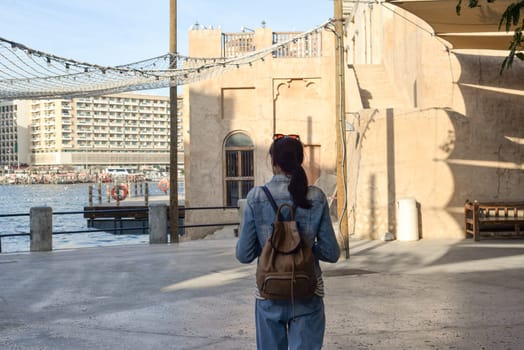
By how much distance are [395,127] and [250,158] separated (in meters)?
11.6

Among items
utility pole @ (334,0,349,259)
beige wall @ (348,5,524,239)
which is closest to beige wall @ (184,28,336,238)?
beige wall @ (348,5,524,239)

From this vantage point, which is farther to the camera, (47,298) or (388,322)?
(47,298)

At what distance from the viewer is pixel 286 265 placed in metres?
3.45

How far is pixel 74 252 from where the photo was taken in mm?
15219

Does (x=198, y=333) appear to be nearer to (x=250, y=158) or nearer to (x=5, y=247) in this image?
(x=250, y=158)

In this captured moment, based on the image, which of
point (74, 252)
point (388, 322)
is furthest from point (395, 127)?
point (388, 322)

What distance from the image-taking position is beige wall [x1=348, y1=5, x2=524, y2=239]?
15.5 metres

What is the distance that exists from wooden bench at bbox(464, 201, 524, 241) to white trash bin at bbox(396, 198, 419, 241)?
121cm

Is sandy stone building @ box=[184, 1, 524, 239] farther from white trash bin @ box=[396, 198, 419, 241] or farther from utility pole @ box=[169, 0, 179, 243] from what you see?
utility pole @ box=[169, 0, 179, 243]

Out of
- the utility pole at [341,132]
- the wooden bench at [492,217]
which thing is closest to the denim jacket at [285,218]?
the utility pole at [341,132]

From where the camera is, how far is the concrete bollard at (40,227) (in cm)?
1523

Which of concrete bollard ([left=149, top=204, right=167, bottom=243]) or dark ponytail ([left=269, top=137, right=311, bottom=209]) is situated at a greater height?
dark ponytail ([left=269, top=137, right=311, bottom=209])

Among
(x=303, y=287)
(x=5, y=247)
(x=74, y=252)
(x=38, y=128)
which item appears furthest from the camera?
(x=38, y=128)

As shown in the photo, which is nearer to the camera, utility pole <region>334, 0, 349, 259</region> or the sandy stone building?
utility pole <region>334, 0, 349, 259</region>
